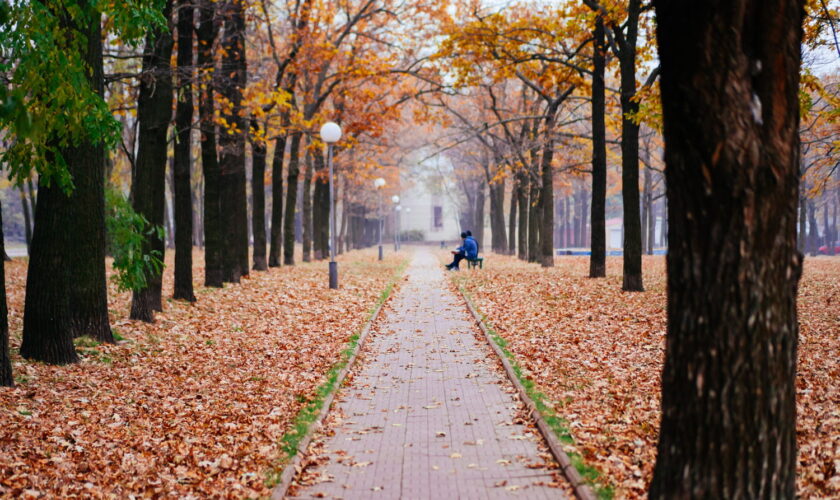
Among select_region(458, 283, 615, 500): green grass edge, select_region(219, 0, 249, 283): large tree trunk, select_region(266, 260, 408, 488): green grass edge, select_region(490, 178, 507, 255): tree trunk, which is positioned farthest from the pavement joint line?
select_region(490, 178, 507, 255): tree trunk

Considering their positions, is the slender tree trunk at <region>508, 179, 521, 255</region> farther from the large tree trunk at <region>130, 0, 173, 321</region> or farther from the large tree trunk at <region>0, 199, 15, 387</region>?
the large tree trunk at <region>0, 199, 15, 387</region>

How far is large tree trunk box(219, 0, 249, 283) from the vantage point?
18.2 metres

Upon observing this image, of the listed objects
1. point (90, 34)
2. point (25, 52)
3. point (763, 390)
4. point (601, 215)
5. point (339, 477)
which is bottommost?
point (339, 477)

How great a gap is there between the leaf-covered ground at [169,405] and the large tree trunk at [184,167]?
3.40 ft

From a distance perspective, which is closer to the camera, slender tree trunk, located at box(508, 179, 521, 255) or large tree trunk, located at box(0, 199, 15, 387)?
large tree trunk, located at box(0, 199, 15, 387)

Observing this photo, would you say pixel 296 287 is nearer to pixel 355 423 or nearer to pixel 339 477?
pixel 355 423

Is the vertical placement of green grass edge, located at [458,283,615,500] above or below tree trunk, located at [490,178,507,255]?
below

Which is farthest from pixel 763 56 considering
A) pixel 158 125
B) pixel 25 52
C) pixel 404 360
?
pixel 158 125

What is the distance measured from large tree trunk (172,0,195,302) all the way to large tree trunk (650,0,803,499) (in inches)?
469

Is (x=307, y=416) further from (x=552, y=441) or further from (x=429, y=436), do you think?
(x=552, y=441)

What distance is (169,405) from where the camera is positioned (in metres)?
7.79

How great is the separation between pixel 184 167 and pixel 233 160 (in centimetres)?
452

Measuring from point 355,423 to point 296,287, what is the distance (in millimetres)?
12831

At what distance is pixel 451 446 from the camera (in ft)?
20.9
